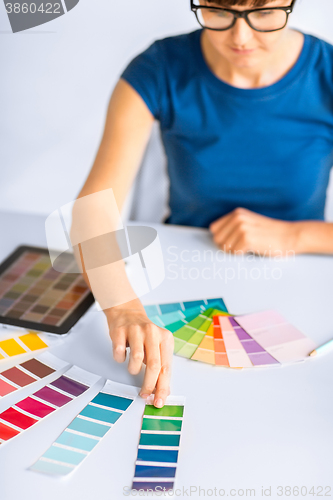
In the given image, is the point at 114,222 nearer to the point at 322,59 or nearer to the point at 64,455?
the point at 64,455

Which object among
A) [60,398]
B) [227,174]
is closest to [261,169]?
[227,174]

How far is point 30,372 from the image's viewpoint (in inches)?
29.0

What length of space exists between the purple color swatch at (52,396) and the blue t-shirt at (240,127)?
0.68 m

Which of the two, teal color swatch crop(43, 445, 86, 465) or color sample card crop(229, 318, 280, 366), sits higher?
teal color swatch crop(43, 445, 86, 465)

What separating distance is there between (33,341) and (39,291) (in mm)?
152

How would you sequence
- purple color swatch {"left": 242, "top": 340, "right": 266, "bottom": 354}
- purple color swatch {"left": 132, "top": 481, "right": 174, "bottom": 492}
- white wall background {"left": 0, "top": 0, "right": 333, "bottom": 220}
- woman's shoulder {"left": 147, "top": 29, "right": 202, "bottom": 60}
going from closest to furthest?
1. purple color swatch {"left": 132, "top": 481, "right": 174, "bottom": 492}
2. purple color swatch {"left": 242, "top": 340, "right": 266, "bottom": 354}
3. woman's shoulder {"left": 147, "top": 29, "right": 202, "bottom": 60}
4. white wall background {"left": 0, "top": 0, "right": 333, "bottom": 220}

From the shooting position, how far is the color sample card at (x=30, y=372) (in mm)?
708

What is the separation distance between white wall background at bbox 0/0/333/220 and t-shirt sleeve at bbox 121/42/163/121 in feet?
1.05

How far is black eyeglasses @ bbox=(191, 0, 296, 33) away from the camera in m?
0.88

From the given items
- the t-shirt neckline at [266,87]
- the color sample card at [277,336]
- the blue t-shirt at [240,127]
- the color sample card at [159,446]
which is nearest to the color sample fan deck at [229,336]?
the color sample card at [277,336]

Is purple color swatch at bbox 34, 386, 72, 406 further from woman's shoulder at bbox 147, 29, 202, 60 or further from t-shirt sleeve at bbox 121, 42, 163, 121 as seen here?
woman's shoulder at bbox 147, 29, 202, 60

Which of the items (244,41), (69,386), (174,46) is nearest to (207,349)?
(69,386)

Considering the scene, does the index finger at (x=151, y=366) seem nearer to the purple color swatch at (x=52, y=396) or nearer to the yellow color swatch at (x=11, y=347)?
the purple color swatch at (x=52, y=396)

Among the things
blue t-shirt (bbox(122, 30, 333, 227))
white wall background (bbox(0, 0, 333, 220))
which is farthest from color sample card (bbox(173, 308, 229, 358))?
white wall background (bbox(0, 0, 333, 220))
